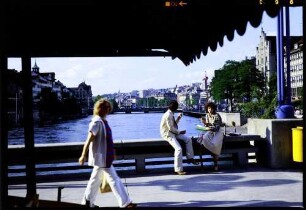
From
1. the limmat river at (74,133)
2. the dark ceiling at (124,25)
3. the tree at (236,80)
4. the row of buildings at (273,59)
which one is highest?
the row of buildings at (273,59)

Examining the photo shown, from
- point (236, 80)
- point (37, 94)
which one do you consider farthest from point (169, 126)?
point (37, 94)

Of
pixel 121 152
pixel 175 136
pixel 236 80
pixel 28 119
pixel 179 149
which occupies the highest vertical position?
pixel 236 80

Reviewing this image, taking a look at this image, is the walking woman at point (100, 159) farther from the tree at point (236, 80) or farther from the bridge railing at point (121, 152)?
the tree at point (236, 80)

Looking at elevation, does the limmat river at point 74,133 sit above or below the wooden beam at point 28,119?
below

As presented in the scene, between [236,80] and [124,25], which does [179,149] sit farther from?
[236,80]

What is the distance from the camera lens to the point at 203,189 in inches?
250

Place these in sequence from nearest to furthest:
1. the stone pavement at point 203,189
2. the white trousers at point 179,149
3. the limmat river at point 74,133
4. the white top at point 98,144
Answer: the white top at point 98,144 → the stone pavement at point 203,189 → the white trousers at point 179,149 → the limmat river at point 74,133

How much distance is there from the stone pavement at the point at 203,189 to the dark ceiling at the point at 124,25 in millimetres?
2316

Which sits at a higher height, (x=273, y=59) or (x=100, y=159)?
(x=273, y=59)

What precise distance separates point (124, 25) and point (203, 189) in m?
3.09

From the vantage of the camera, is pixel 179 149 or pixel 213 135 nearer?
pixel 179 149

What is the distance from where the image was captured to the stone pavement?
554cm

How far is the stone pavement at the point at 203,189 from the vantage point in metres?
5.54

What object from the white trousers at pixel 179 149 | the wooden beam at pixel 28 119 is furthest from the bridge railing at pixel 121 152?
the wooden beam at pixel 28 119
